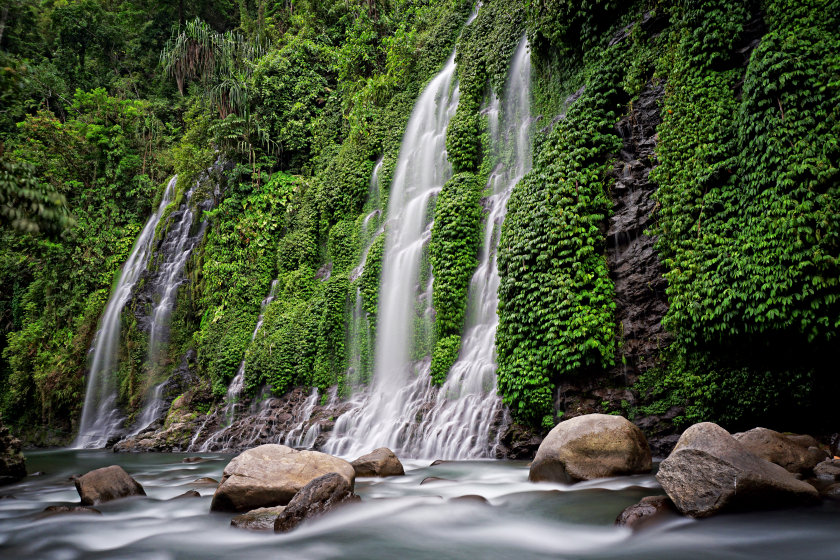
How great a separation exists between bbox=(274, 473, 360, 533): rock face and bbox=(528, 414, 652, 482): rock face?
2.47 metres

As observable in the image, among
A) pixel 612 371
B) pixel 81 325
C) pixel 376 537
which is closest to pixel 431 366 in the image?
pixel 612 371

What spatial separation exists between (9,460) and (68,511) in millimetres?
4817

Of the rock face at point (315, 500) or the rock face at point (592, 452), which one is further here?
the rock face at point (592, 452)

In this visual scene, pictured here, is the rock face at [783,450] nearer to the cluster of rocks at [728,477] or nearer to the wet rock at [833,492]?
the cluster of rocks at [728,477]

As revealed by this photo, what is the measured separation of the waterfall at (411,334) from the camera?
9.94 m

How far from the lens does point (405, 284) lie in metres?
13.9

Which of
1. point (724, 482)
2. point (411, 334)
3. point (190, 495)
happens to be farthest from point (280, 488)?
point (411, 334)

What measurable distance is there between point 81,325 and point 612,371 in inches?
932

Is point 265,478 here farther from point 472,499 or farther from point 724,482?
point 724,482

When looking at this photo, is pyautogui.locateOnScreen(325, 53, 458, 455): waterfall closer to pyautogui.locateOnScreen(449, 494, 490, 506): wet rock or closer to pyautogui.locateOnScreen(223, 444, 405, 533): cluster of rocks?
pyautogui.locateOnScreen(223, 444, 405, 533): cluster of rocks

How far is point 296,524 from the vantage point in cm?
480

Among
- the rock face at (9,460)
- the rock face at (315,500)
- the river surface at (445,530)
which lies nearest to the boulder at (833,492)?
the river surface at (445,530)

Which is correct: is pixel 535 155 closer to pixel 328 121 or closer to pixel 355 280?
pixel 355 280

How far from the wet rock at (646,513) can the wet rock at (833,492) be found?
1503 millimetres
